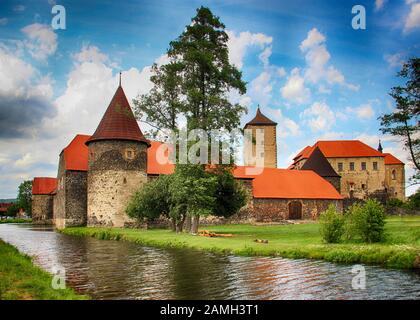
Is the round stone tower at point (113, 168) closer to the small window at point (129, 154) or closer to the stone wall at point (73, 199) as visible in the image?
the small window at point (129, 154)

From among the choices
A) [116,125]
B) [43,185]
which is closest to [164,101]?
[116,125]

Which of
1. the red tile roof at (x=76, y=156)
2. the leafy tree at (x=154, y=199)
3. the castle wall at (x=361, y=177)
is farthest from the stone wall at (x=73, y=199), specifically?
the castle wall at (x=361, y=177)

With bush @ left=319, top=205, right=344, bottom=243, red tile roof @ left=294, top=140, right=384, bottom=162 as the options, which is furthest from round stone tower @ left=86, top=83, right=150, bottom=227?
red tile roof @ left=294, top=140, right=384, bottom=162

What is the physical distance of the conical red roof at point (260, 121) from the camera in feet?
232

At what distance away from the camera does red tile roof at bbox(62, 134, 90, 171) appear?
42344mm

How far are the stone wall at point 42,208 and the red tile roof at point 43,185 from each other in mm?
674

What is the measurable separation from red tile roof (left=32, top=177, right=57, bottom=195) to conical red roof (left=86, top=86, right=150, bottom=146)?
2745 centimetres

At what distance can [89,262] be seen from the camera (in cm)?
1684

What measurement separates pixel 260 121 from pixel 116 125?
117ft

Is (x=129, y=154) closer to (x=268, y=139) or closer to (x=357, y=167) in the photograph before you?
(x=268, y=139)

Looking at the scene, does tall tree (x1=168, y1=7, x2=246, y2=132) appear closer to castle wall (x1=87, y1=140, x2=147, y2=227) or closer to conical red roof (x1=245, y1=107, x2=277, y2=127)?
castle wall (x1=87, y1=140, x2=147, y2=227)

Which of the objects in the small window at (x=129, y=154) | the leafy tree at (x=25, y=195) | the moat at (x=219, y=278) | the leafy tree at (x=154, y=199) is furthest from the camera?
the leafy tree at (x=25, y=195)

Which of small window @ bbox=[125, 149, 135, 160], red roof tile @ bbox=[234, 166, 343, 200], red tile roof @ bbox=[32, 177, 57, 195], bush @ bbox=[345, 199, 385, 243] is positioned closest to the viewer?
bush @ bbox=[345, 199, 385, 243]

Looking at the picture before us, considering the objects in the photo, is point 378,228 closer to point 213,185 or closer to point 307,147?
point 213,185
